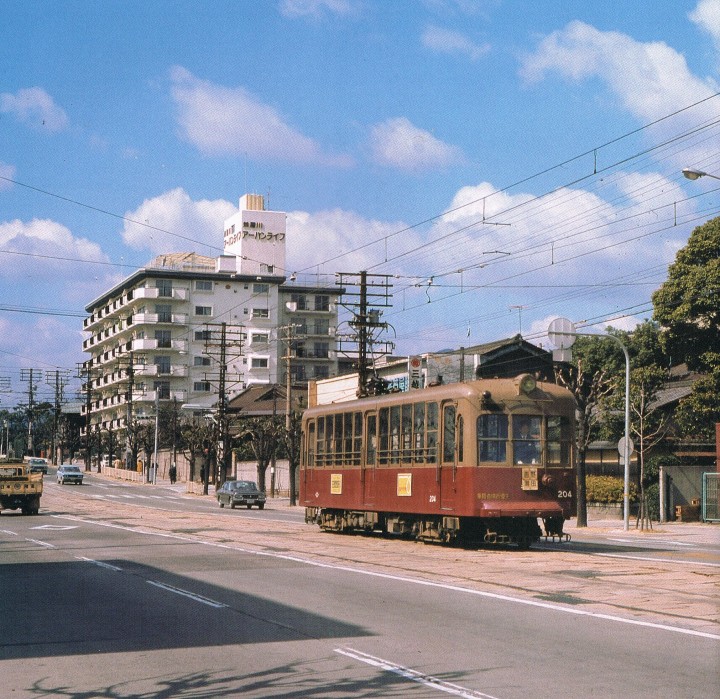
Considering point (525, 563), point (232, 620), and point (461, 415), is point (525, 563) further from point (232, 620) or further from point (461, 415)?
point (232, 620)

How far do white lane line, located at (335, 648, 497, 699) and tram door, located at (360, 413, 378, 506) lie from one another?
51.5ft

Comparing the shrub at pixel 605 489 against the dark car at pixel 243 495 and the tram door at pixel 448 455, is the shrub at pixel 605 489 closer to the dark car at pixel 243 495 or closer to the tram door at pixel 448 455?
the dark car at pixel 243 495

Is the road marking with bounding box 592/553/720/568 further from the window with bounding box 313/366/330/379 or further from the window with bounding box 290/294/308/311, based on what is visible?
the window with bounding box 290/294/308/311

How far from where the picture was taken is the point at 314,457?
29.6 meters

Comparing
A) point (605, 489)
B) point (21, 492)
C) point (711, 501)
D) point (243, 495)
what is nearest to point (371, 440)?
point (711, 501)

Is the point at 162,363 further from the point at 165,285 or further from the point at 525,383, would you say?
the point at 525,383

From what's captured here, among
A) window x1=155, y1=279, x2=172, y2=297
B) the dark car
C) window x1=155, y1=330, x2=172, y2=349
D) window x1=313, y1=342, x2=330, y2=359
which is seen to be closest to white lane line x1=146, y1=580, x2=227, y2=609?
the dark car

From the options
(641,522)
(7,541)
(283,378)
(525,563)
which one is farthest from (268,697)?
(283,378)

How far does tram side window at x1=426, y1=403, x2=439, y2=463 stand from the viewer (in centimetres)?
2297

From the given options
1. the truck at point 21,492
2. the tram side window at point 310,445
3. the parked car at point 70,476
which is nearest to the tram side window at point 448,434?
the tram side window at point 310,445

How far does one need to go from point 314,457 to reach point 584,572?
13253 millimetres

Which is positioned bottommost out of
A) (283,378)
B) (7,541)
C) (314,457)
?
(7,541)

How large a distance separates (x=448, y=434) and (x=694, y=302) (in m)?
23.4

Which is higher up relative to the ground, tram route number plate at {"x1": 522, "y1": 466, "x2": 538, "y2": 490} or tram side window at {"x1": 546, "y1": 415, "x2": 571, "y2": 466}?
tram side window at {"x1": 546, "y1": 415, "x2": 571, "y2": 466}
